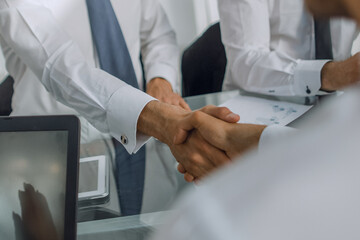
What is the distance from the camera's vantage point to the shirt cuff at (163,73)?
43.4 inches

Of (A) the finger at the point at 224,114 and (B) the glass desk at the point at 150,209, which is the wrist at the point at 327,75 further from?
(B) the glass desk at the point at 150,209

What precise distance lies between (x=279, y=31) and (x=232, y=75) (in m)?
0.18

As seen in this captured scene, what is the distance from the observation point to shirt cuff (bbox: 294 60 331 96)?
88cm

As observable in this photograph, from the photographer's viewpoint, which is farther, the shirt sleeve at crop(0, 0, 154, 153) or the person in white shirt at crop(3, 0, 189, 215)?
the person in white shirt at crop(3, 0, 189, 215)

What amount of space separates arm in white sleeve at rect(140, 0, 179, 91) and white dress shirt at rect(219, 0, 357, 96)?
0.60 ft

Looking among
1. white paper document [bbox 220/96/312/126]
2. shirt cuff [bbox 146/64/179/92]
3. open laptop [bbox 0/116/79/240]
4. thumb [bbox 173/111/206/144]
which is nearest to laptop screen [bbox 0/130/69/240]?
open laptop [bbox 0/116/79/240]

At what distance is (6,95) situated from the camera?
1.23m

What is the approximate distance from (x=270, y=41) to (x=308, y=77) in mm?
239

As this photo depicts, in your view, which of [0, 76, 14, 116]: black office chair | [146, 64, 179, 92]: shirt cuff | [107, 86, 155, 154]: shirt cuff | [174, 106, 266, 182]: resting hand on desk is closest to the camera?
[174, 106, 266, 182]: resting hand on desk

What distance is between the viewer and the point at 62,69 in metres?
0.86

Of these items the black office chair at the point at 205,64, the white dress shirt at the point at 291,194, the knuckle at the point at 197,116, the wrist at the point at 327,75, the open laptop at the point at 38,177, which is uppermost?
the white dress shirt at the point at 291,194

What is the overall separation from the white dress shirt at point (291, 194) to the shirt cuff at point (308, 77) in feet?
2.22

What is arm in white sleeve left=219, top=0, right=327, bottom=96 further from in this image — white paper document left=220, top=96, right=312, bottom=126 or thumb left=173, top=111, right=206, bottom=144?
thumb left=173, top=111, right=206, bottom=144

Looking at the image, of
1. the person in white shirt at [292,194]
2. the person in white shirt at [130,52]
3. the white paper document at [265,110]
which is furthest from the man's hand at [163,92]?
the person in white shirt at [292,194]
